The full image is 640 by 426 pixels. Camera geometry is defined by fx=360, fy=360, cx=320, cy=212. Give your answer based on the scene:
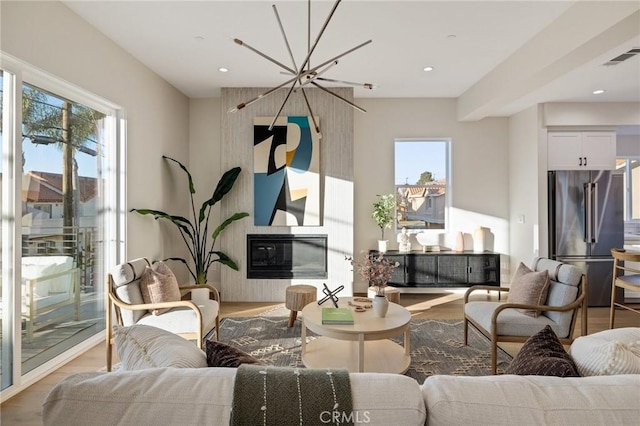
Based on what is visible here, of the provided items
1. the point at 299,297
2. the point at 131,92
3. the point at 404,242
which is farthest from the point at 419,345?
the point at 131,92

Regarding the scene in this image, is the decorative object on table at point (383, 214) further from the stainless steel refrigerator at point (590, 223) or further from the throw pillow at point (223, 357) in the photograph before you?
the throw pillow at point (223, 357)

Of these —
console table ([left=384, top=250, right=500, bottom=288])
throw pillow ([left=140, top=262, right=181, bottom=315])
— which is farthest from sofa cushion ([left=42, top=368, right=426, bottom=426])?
console table ([left=384, top=250, right=500, bottom=288])

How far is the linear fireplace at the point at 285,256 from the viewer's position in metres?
5.21

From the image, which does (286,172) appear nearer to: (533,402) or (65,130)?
(65,130)

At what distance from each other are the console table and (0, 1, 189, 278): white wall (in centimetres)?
319

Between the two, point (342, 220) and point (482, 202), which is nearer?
point (342, 220)

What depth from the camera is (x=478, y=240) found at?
5500 mm

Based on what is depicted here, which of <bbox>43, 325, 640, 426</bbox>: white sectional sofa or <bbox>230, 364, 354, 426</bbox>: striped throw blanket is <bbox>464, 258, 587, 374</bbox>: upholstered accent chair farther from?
<bbox>230, 364, 354, 426</bbox>: striped throw blanket

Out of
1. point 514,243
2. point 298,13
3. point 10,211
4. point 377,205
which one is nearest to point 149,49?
point 298,13

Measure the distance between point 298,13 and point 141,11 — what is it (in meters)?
1.35

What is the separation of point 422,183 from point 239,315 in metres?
3.44

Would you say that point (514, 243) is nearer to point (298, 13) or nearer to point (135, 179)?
point (298, 13)

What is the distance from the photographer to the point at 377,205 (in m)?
5.38

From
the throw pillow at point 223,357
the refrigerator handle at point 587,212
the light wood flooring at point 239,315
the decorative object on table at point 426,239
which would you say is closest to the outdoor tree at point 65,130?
the light wood flooring at point 239,315
